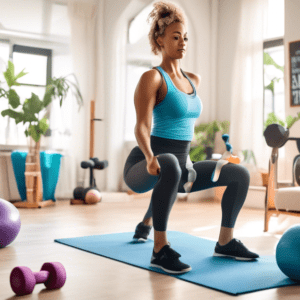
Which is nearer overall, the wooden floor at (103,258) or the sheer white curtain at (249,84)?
the wooden floor at (103,258)

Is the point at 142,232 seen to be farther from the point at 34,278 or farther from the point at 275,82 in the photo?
the point at 275,82

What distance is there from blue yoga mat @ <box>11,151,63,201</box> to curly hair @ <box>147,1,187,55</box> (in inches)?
111

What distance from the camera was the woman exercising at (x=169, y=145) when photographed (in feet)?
7.03

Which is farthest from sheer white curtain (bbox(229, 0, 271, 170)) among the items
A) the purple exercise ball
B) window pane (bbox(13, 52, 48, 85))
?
the purple exercise ball

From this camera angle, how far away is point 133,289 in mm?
1847

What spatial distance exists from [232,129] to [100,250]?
137 inches

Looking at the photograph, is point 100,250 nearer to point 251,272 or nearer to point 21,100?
point 251,272

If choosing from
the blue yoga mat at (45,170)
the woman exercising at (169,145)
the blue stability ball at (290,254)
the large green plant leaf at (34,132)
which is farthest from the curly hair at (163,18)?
the blue yoga mat at (45,170)

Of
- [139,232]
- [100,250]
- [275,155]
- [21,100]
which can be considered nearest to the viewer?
[100,250]

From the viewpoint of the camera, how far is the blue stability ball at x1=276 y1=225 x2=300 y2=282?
1934mm

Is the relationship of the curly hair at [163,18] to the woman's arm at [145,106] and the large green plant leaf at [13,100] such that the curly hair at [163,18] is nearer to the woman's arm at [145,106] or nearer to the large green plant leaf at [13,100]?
the woman's arm at [145,106]

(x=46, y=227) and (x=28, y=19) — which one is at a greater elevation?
(x=28, y=19)

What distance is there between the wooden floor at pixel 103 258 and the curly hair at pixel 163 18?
3.56ft

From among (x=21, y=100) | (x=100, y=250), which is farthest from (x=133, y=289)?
(x=21, y=100)
